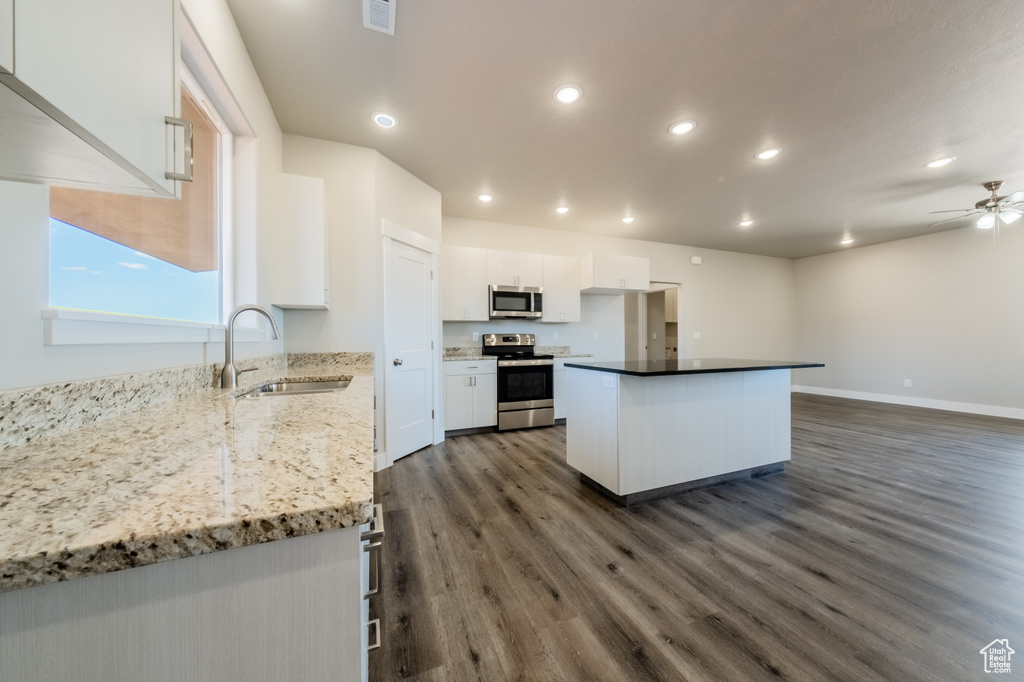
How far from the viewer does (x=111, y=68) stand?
1.87 feet

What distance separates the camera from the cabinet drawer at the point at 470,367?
12.8ft

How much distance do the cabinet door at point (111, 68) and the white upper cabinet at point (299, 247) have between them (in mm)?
1740

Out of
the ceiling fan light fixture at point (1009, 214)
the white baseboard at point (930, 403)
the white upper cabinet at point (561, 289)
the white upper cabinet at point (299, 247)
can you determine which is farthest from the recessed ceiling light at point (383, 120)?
the white baseboard at point (930, 403)

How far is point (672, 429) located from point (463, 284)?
8.90ft

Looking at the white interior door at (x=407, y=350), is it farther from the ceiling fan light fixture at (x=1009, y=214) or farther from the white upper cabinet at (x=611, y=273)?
the ceiling fan light fixture at (x=1009, y=214)

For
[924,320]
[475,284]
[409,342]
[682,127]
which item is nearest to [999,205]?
[924,320]

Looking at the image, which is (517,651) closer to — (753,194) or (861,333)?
(753,194)

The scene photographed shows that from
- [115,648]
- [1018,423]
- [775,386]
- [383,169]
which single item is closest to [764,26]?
[775,386]

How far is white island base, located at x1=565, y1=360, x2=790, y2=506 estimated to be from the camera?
227cm

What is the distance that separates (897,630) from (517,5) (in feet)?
9.85

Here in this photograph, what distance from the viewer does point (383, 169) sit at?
2.95 meters

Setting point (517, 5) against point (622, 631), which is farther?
point (517, 5)

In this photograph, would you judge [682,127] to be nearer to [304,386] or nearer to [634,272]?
[634,272]

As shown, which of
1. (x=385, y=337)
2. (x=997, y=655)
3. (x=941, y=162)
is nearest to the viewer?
(x=997, y=655)
